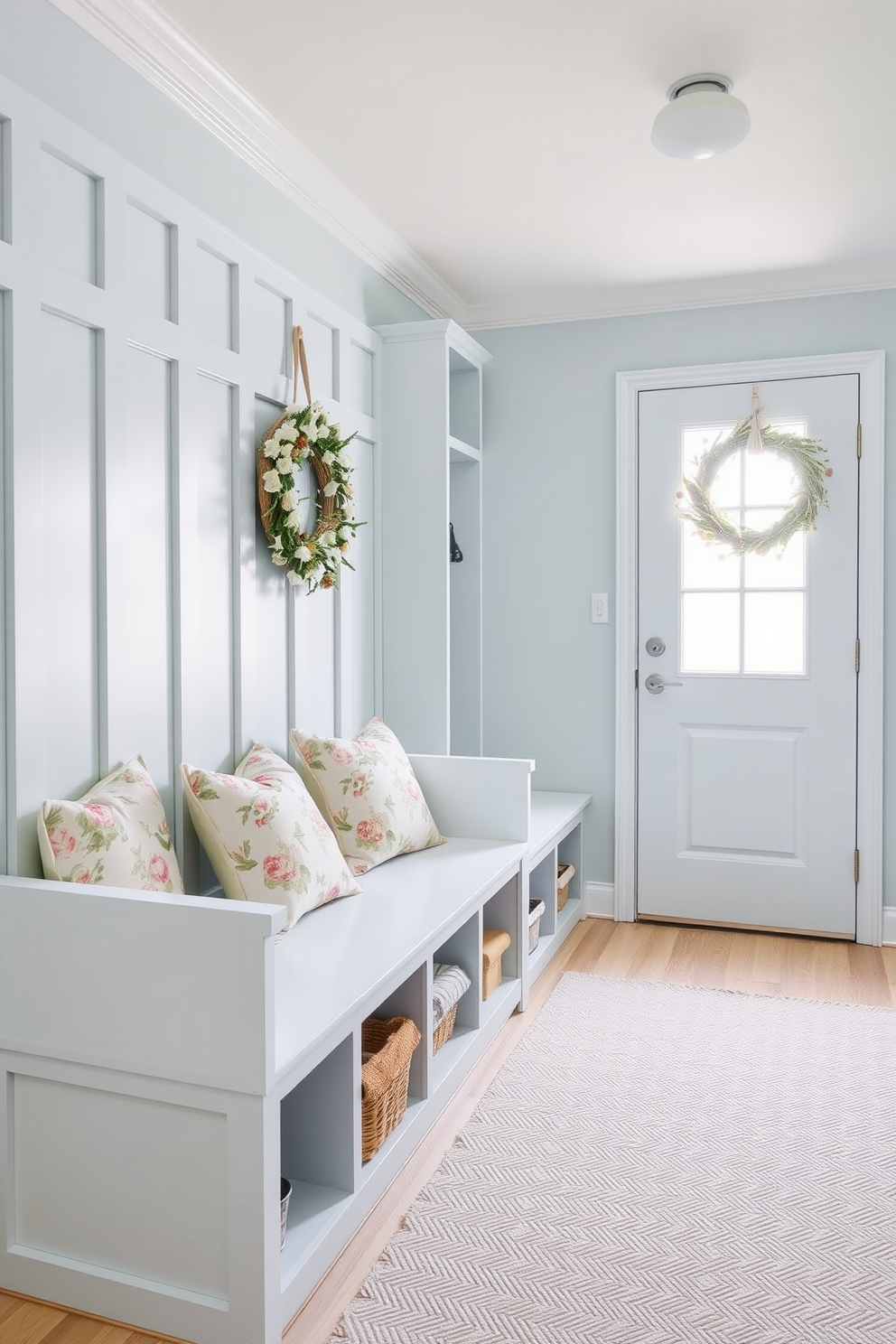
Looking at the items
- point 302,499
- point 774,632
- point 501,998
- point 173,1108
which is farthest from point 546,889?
point 173,1108

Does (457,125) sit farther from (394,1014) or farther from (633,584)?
(394,1014)

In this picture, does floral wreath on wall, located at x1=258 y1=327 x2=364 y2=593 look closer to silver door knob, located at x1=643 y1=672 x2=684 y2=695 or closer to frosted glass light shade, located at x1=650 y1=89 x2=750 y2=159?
frosted glass light shade, located at x1=650 y1=89 x2=750 y2=159

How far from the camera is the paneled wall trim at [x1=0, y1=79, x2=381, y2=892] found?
176cm

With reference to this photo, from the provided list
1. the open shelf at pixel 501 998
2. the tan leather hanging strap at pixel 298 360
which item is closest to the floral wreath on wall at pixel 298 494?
the tan leather hanging strap at pixel 298 360

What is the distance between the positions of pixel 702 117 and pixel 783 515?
164 centimetres

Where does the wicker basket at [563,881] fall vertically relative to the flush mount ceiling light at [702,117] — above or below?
below

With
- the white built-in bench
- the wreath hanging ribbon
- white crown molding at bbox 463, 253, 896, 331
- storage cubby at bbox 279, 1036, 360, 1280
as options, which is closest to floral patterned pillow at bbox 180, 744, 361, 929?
the white built-in bench

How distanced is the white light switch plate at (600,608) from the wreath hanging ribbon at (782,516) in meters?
0.43

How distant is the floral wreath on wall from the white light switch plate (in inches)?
49.4

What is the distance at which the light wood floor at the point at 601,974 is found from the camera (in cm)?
160

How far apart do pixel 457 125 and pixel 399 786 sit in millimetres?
1738

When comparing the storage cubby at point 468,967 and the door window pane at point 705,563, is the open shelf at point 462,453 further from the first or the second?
the storage cubby at point 468,967

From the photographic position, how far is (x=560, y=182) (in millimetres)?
2809

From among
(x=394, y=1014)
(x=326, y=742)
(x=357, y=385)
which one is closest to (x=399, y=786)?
(x=326, y=742)
